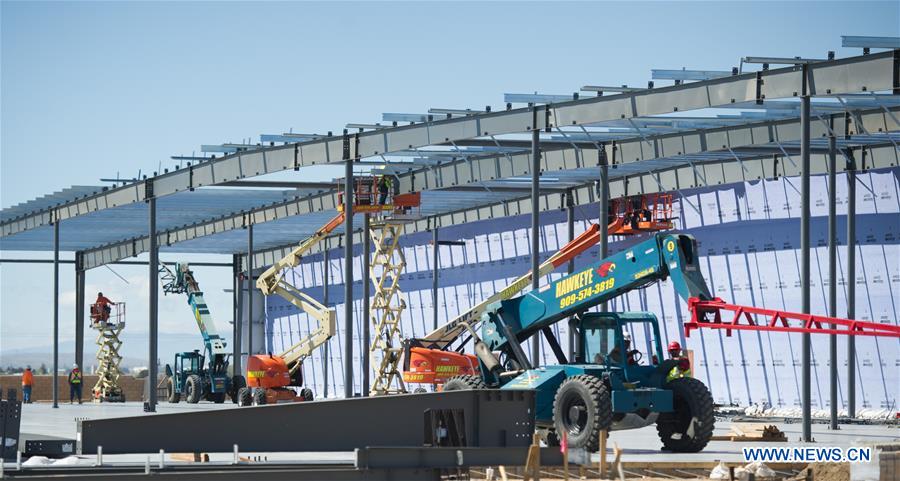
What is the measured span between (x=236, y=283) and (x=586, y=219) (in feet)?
79.4

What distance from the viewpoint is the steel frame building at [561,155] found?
27.9 metres

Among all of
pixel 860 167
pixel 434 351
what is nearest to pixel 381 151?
pixel 434 351

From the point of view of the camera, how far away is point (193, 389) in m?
49.1

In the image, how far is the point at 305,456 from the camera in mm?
20078

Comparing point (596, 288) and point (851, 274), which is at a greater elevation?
point (851, 274)

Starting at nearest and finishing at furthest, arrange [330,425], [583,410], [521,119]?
[330,425] < [583,410] < [521,119]

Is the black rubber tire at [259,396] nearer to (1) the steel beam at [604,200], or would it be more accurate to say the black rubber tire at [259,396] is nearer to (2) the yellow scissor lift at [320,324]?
(2) the yellow scissor lift at [320,324]

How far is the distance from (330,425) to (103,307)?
144 feet

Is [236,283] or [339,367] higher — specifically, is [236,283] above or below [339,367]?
above

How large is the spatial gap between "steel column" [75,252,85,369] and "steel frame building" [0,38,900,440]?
28.0 feet

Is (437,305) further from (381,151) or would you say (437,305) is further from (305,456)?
(305,456)

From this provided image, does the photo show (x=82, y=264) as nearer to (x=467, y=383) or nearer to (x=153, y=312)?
(x=153, y=312)

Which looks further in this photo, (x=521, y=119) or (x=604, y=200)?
(x=604, y=200)

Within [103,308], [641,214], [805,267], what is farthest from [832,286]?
[103,308]
